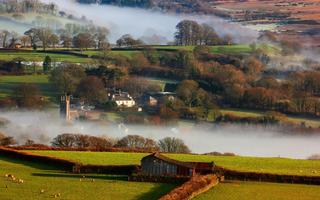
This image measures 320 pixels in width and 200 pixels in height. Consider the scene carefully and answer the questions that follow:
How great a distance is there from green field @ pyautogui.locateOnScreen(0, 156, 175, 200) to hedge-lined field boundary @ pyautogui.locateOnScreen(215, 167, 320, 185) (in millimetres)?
3237

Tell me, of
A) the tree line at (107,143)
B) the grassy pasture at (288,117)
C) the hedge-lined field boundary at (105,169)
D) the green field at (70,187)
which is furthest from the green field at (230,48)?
the green field at (70,187)

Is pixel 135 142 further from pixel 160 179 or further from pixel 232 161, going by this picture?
pixel 160 179

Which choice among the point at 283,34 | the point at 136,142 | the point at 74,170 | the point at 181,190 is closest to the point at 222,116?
the point at 136,142

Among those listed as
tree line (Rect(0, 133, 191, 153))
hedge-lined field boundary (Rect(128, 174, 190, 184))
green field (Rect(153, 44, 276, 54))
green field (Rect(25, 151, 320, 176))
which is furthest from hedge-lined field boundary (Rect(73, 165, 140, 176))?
green field (Rect(153, 44, 276, 54))

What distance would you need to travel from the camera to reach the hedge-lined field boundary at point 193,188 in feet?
83.7

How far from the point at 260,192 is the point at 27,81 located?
5250 cm

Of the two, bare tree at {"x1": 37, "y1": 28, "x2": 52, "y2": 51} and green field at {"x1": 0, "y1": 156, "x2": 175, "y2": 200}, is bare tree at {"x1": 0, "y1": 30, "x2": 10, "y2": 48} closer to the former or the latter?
bare tree at {"x1": 37, "y1": 28, "x2": 52, "y2": 51}

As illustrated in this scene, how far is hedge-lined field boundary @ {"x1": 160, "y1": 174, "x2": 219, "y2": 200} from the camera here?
25.5 metres

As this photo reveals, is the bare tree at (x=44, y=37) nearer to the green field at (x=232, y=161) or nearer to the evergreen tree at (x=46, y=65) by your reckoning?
the evergreen tree at (x=46, y=65)

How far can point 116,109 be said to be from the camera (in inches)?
2938

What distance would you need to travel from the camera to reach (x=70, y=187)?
2830cm

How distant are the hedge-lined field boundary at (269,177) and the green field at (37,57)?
58843 mm

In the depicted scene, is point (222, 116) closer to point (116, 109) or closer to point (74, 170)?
point (116, 109)

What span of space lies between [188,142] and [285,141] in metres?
7.60
